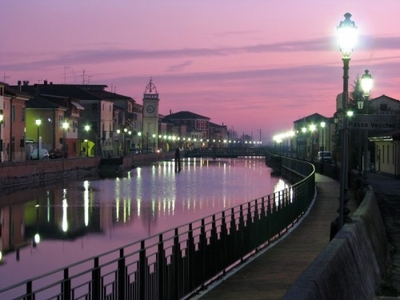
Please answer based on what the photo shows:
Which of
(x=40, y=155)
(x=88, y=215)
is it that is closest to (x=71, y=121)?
(x=40, y=155)

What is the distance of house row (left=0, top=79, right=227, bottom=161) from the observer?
79.4m

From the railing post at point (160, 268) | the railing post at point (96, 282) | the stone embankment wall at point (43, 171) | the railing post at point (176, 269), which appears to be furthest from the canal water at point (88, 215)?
the railing post at point (96, 282)

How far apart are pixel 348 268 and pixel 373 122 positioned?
5.86 meters

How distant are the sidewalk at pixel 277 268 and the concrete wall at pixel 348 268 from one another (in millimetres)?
1748

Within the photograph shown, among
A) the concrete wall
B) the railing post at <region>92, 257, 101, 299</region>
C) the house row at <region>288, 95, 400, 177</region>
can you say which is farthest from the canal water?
the railing post at <region>92, 257, 101, 299</region>

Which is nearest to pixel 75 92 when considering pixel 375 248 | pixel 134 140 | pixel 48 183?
pixel 134 140

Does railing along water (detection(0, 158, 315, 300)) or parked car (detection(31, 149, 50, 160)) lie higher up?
parked car (detection(31, 149, 50, 160))

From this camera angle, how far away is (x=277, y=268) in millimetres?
16719

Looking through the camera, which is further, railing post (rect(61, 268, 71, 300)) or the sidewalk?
the sidewalk

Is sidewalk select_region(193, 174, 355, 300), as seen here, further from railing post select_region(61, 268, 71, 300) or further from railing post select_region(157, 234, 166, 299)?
railing post select_region(61, 268, 71, 300)

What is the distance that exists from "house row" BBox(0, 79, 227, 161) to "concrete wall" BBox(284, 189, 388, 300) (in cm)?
5318

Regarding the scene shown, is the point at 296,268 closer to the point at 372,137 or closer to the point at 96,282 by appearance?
the point at 96,282

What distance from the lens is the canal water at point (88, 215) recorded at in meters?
27.7

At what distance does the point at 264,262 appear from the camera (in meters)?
17.7
